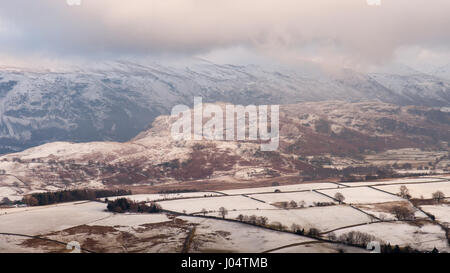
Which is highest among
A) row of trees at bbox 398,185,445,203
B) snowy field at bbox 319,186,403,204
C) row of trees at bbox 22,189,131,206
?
row of trees at bbox 398,185,445,203

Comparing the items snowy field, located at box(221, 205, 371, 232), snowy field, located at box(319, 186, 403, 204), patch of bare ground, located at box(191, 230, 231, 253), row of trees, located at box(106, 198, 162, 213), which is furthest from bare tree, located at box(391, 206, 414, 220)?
row of trees, located at box(106, 198, 162, 213)

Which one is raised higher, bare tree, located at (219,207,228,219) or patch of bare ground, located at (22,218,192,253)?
bare tree, located at (219,207,228,219)

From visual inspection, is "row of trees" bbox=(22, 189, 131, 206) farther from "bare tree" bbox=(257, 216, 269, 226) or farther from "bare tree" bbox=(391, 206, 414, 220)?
"bare tree" bbox=(391, 206, 414, 220)

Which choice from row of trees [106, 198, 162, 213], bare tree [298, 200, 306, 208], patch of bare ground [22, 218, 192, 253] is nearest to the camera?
patch of bare ground [22, 218, 192, 253]

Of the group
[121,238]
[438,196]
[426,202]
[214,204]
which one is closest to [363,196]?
[426,202]

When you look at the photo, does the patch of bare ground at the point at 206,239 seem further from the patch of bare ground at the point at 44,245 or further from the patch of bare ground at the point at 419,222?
the patch of bare ground at the point at 419,222

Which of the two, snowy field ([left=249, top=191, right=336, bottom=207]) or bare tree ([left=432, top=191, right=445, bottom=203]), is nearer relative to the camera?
bare tree ([left=432, top=191, right=445, bottom=203])

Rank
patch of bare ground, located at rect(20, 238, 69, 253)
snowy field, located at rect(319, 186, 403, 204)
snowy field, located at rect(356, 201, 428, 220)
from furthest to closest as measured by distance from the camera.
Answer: snowy field, located at rect(319, 186, 403, 204), snowy field, located at rect(356, 201, 428, 220), patch of bare ground, located at rect(20, 238, 69, 253)
